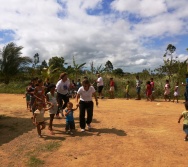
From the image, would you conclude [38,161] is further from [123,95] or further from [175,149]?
[123,95]

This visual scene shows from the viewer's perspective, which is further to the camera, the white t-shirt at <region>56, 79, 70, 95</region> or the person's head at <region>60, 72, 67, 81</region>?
the white t-shirt at <region>56, 79, 70, 95</region>

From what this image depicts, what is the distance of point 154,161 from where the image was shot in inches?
208

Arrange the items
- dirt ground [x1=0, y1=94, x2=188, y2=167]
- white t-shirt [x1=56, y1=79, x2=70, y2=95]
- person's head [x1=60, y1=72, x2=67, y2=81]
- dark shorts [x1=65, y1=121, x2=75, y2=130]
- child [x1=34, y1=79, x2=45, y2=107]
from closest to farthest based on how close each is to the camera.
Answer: dirt ground [x1=0, y1=94, x2=188, y2=167], dark shorts [x1=65, y1=121, x2=75, y2=130], child [x1=34, y1=79, x2=45, y2=107], person's head [x1=60, y1=72, x2=67, y2=81], white t-shirt [x1=56, y1=79, x2=70, y2=95]

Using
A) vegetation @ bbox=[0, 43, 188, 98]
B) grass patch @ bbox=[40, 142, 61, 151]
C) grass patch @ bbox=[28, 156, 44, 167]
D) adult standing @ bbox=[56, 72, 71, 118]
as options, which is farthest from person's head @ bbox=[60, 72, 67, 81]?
vegetation @ bbox=[0, 43, 188, 98]

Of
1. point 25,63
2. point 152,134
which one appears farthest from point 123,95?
point 25,63

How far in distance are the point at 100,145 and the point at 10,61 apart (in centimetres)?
2720

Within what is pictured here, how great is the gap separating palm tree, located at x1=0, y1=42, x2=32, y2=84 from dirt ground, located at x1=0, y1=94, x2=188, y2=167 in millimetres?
23403

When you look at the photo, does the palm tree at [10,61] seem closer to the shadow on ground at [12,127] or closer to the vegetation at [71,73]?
the vegetation at [71,73]

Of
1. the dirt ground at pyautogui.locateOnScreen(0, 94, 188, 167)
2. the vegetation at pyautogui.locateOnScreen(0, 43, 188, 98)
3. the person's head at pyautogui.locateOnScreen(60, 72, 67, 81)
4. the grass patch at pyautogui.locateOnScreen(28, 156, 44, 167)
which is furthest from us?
the vegetation at pyautogui.locateOnScreen(0, 43, 188, 98)

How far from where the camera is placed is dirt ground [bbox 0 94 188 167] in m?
5.33

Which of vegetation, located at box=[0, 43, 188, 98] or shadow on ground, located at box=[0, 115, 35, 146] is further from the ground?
vegetation, located at box=[0, 43, 188, 98]

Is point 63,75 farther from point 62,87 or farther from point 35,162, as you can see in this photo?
point 35,162

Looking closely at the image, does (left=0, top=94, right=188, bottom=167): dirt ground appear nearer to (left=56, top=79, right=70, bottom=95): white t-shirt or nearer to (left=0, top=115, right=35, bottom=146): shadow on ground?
(left=0, top=115, right=35, bottom=146): shadow on ground

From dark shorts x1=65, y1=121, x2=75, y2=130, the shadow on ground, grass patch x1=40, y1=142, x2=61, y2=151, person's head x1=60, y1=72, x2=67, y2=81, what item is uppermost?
person's head x1=60, y1=72, x2=67, y2=81
